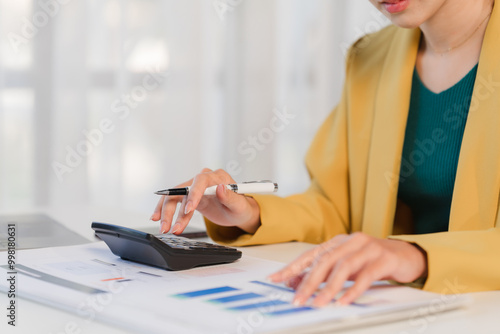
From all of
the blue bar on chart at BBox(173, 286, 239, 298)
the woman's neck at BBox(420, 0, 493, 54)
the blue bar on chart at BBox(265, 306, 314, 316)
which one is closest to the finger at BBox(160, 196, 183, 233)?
the blue bar on chart at BBox(173, 286, 239, 298)

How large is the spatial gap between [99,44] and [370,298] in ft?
6.11

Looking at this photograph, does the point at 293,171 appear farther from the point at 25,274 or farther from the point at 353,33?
the point at 25,274

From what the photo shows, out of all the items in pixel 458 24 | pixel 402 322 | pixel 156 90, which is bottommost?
pixel 402 322

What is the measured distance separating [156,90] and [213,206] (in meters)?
1.44

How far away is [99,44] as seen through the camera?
2.35 metres

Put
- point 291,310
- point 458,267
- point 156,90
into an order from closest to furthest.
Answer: point 291,310, point 458,267, point 156,90

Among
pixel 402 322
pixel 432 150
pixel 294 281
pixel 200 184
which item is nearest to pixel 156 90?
pixel 432 150

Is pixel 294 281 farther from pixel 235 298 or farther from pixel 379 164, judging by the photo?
pixel 379 164

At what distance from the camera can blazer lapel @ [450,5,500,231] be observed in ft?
3.46

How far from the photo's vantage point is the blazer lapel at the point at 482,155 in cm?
105

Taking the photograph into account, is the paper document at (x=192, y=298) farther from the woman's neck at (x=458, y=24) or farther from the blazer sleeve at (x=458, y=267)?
the woman's neck at (x=458, y=24)

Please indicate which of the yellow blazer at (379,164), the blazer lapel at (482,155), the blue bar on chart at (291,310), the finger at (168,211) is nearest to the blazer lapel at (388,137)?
the yellow blazer at (379,164)

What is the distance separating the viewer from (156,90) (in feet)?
8.09

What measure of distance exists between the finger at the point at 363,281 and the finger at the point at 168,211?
376 mm
